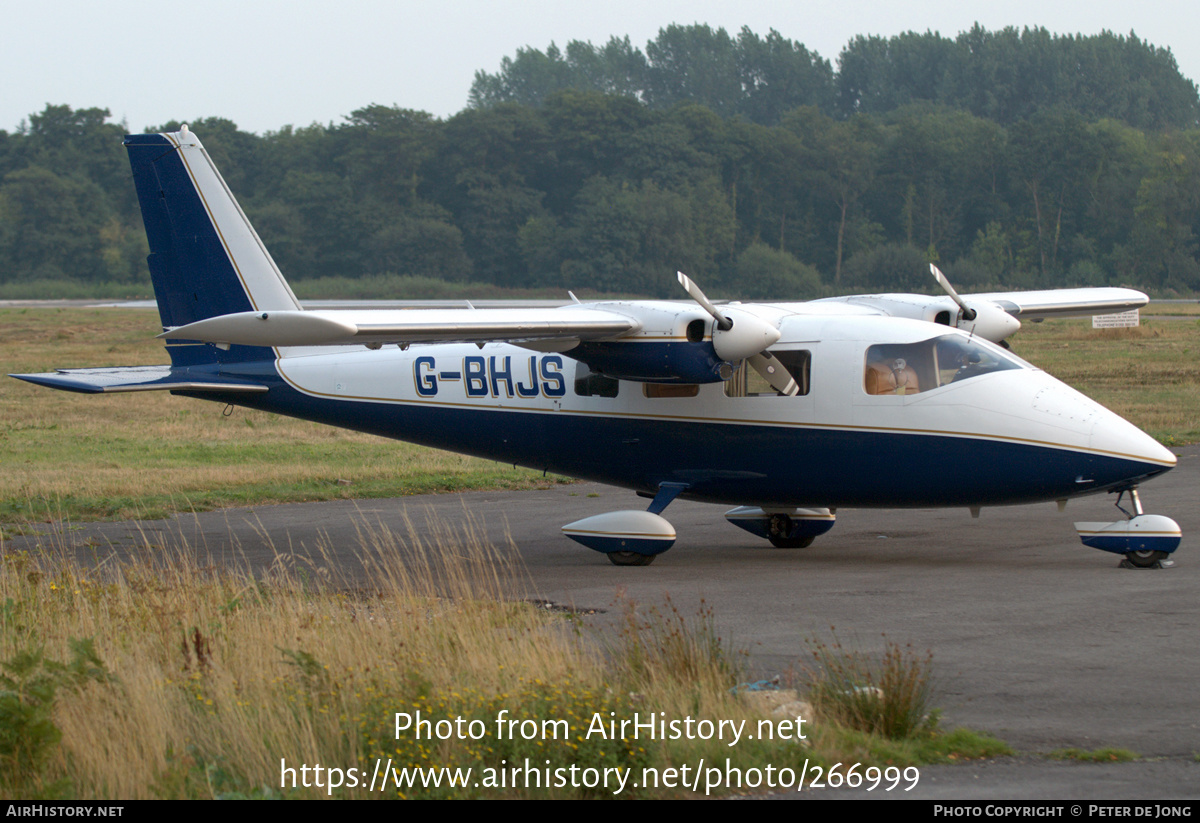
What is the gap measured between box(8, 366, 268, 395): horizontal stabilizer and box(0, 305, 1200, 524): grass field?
9.78ft

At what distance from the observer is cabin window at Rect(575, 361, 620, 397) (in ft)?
51.1

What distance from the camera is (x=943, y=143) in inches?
4392

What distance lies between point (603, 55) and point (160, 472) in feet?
587

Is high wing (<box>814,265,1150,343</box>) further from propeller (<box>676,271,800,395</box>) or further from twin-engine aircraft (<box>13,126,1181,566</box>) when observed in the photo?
propeller (<box>676,271,800,395</box>)

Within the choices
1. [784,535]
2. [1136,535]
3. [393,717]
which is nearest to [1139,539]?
[1136,535]

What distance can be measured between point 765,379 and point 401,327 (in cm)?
459

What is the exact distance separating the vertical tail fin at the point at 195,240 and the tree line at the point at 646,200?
268 feet

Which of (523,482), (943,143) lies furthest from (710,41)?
(523,482)

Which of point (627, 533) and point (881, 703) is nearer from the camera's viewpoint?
point (881, 703)

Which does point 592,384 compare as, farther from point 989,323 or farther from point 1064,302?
point 1064,302

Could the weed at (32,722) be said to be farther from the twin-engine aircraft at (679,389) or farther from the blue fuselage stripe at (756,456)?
the blue fuselage stripe at (756,456)

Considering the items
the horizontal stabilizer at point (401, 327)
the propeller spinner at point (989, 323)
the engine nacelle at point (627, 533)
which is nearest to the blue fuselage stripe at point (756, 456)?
the engine nacelle at point (627, 533)

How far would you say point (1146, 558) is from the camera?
43.7 feet

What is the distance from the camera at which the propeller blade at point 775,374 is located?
47.9 feet
